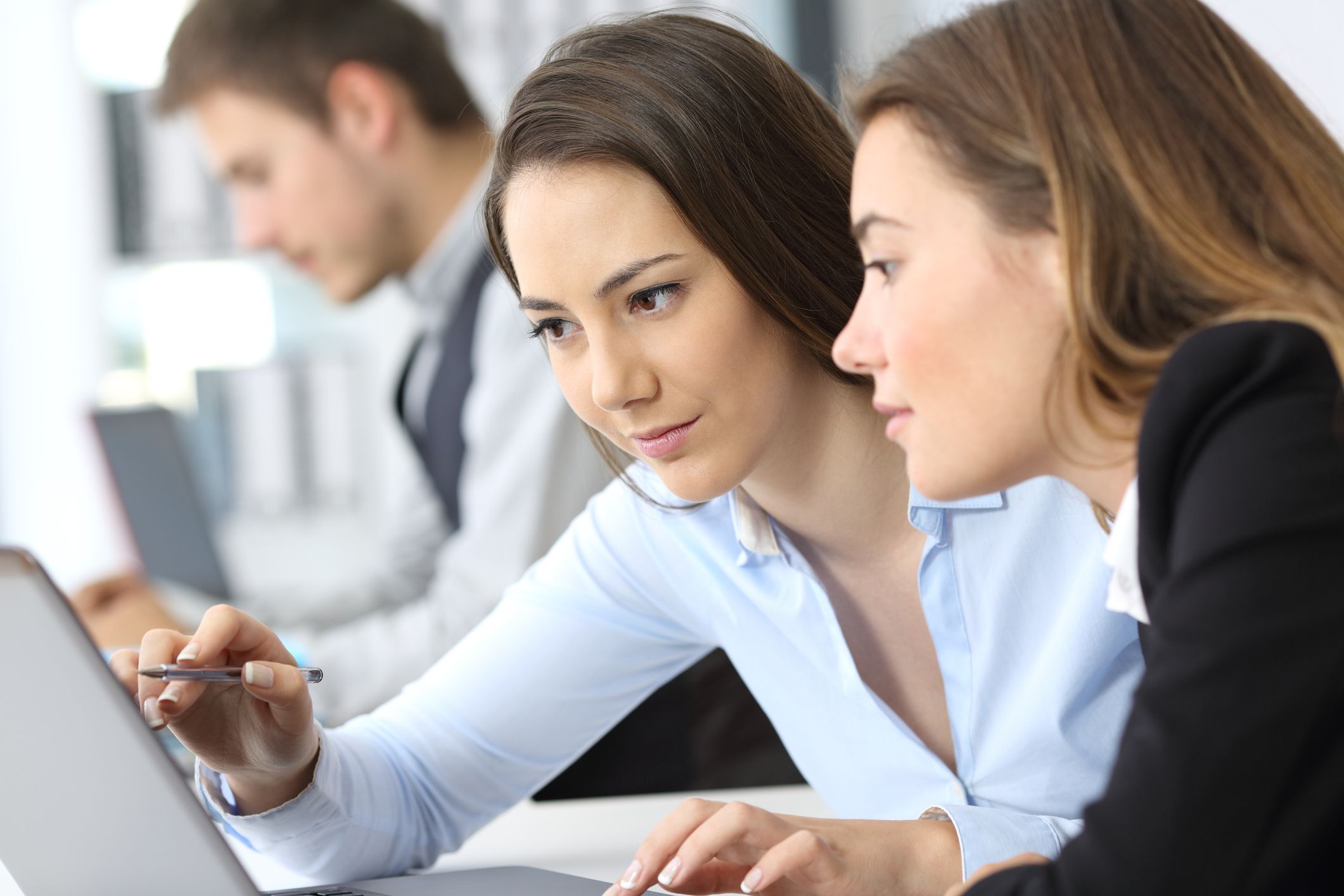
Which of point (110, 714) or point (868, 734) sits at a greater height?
point (110, 714)

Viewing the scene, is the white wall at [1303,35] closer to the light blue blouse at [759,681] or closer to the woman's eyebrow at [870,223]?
the light blue blouse at [759,681]

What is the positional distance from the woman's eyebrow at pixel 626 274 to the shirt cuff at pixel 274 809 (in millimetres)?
388

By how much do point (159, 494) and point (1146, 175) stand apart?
162 cm

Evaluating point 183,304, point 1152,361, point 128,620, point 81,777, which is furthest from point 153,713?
point 183,304

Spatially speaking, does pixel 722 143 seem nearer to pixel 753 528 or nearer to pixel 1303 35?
pixel 753 528

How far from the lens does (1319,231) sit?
63cm

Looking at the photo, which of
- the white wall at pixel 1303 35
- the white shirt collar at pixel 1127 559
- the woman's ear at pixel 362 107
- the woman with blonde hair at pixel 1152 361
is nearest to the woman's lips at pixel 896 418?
the woman with blonde hair at pixel 1152 361

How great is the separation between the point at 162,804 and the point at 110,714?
2.0 inches

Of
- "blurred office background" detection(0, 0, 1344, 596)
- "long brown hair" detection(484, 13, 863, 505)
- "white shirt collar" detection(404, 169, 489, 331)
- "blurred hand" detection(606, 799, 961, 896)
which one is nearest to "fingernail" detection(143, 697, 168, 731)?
"blurred hand" detection(606, 799, 961, 896)

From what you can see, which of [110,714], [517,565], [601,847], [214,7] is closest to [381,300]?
[214,7]

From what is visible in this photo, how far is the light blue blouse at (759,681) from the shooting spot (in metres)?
0.95

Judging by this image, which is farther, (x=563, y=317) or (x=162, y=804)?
(x=563, y=317)

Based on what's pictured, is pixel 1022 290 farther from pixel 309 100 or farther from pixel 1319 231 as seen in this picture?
pixel 309 100

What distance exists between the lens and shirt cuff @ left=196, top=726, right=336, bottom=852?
38.6 inches
